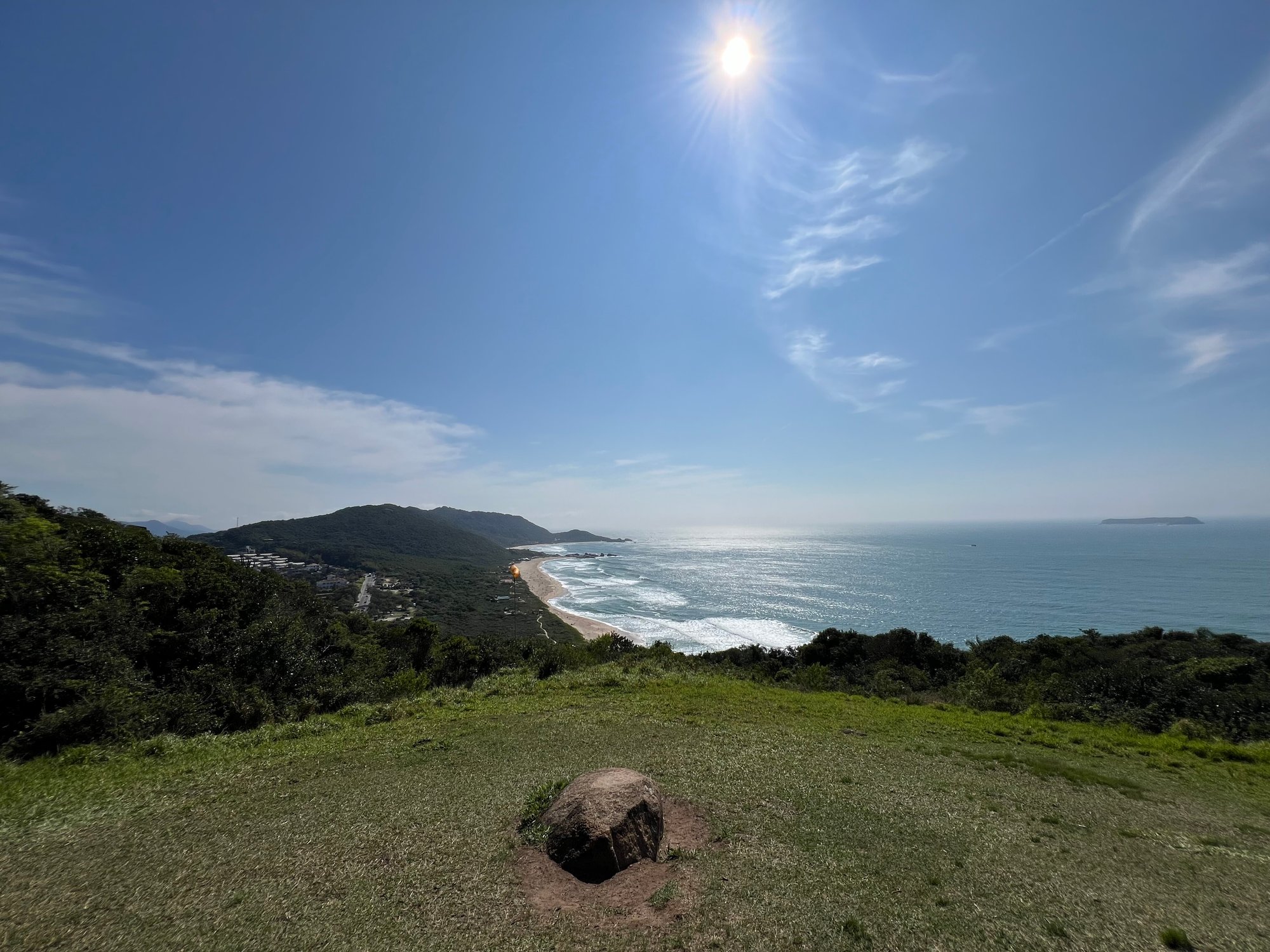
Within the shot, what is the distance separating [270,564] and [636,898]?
390 ft

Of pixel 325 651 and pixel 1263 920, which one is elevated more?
pixel 1263 920

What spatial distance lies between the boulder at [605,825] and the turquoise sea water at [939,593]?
47354 millimetres

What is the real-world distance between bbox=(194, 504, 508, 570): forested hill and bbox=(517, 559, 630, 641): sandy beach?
553 inches

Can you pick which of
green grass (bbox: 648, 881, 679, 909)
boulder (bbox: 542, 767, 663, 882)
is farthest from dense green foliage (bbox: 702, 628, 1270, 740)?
green grass (bbox: 648, 881, 679, 909)

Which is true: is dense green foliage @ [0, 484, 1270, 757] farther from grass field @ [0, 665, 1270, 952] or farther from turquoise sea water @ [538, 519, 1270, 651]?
turquoise sea water @ [538, 519, 1270, 651]

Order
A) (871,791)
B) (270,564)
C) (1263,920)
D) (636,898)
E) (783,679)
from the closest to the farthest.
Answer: (1263,920) < (636,898) < (871,791) < (783,679) < (270,564)

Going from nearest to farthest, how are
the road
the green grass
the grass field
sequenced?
1. the grass field
2. the green grass
3. the road

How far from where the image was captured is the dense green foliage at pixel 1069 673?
19.2 m

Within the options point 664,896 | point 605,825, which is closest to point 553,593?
point 605,825

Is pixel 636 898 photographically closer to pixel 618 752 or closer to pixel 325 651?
pixel 618 752

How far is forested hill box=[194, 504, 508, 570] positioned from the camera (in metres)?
126

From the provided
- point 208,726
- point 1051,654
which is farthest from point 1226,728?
point 208,726

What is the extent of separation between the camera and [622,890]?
781 cm

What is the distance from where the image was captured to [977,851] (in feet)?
28.9
